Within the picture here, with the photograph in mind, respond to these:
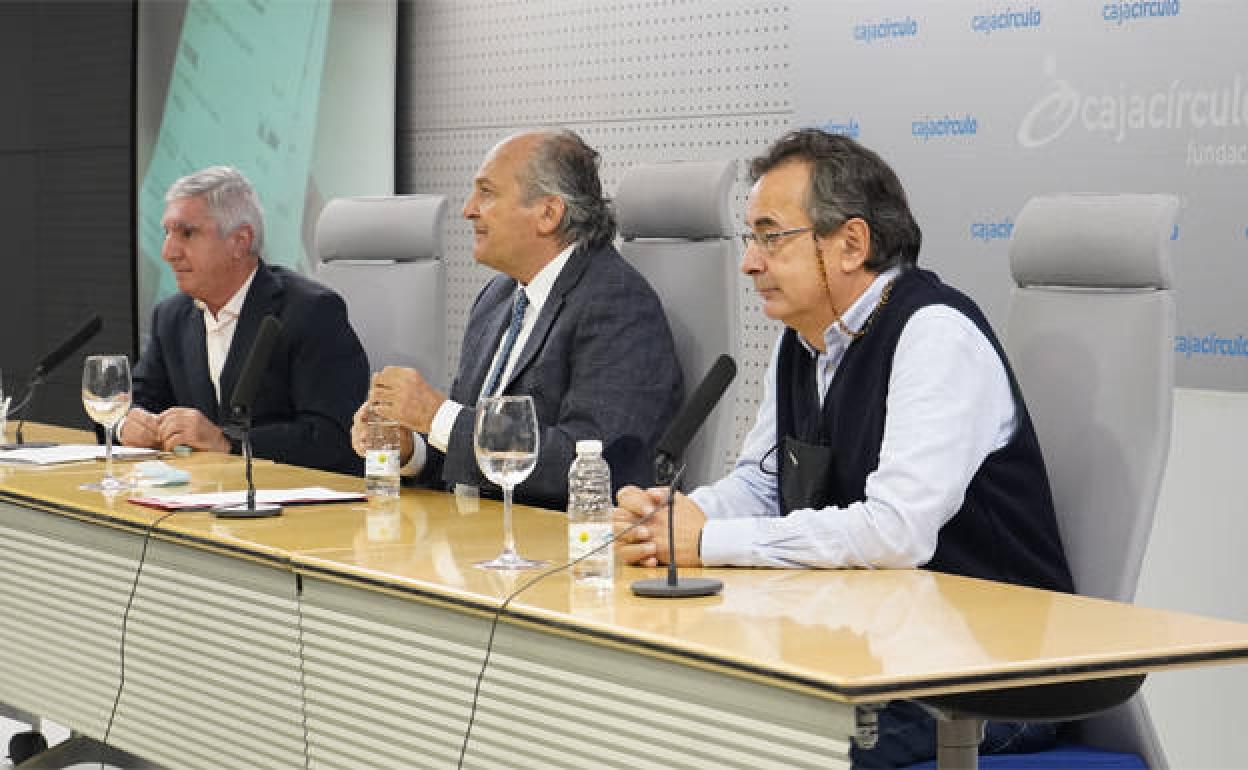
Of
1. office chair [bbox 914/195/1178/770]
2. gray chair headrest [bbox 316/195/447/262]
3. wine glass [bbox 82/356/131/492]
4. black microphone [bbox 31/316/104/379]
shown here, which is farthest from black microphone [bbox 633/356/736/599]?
gray chair headrest [bbox 316/195/447/262]

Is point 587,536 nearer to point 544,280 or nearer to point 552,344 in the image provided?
point 552,344

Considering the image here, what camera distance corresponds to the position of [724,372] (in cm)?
209

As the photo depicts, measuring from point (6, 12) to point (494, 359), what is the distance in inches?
175

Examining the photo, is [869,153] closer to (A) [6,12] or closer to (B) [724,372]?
(B) [724,372]

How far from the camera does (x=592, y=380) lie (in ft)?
10.3

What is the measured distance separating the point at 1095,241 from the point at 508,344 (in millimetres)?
1254

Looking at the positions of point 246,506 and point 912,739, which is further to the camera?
point 246,506

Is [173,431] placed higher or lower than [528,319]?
lower

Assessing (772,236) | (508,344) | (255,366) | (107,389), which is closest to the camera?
(772,236)

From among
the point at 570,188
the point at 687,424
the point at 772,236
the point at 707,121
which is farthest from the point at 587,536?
the point at 707,121

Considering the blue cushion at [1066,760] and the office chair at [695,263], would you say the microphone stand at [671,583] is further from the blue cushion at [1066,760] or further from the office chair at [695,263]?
the office chair at [695,263]

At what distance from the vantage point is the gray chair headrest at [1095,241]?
8.21 ft

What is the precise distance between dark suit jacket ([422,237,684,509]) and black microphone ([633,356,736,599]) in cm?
93

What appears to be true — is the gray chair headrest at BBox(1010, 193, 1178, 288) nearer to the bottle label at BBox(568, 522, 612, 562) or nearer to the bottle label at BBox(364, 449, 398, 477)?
the bottle label at BBox(568, 522, 612, 562)
